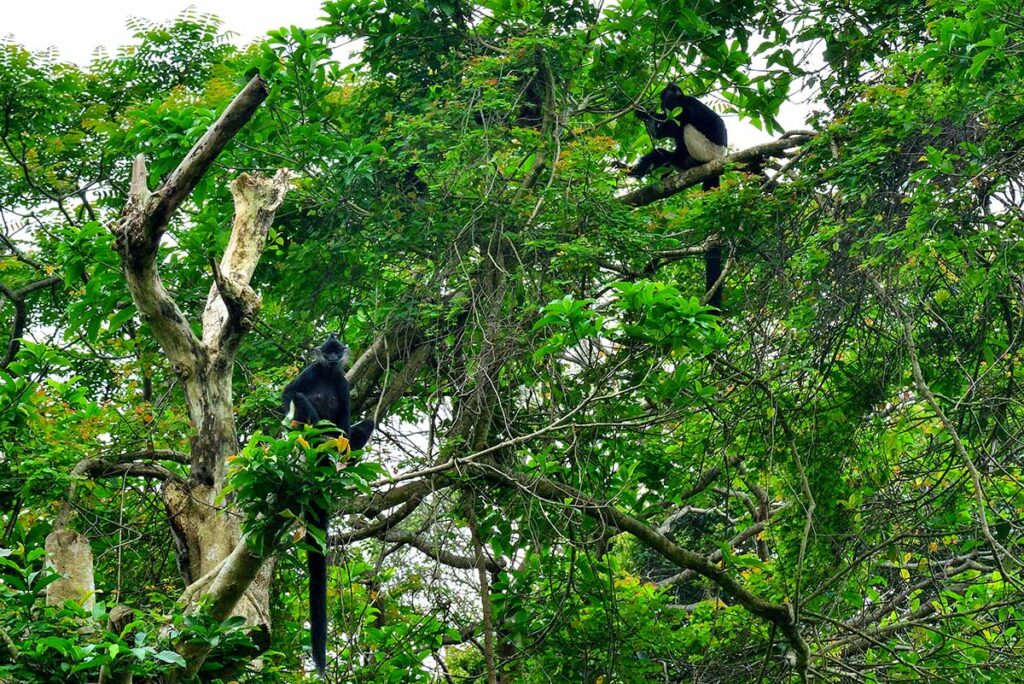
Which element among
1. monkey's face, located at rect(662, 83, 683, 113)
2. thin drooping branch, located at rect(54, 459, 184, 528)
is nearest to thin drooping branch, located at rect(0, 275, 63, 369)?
thin drooping branch, located at rect(54, 459, 184, 528)

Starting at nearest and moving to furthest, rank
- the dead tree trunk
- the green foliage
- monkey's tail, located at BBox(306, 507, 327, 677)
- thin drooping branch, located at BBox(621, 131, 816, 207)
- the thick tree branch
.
Answer: the green foliage, the dead tree trunk, monkey's tail, located at BBox(306, 507, 327, 677), the thick tree branch, thin drooping branch, located at BBox(621, 131, 816, 207)

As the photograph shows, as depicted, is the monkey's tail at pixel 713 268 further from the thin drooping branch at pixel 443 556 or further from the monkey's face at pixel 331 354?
the monkey's face at pixel 331 354

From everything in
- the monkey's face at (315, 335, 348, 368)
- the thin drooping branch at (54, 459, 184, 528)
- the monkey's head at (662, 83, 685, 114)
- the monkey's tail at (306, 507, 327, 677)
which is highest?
the monkey's head at (662, 83, 685, 114)

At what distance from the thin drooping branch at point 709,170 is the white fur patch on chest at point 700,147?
343 millimetres

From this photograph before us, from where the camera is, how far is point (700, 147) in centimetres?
995

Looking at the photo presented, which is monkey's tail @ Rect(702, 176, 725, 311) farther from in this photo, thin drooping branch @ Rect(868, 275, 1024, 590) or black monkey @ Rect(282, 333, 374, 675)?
black monkey @ Rect(282, 333, 374, 675)

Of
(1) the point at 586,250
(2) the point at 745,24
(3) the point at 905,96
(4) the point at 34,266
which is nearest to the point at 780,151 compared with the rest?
(2) the point at 745,24

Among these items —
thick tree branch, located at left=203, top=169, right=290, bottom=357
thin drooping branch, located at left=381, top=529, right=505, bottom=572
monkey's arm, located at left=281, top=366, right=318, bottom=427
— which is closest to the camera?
thick tree branch, located at left=203, top=169, right=290, bottom=357

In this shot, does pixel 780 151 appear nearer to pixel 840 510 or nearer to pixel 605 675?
pixel 840 510

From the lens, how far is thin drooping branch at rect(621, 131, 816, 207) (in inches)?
357

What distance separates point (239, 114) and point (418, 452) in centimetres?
245

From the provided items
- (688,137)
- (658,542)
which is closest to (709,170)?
(688,137)

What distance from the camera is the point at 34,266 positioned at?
10047 millimetres

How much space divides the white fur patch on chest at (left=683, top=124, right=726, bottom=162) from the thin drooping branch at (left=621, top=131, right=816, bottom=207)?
34 centimetres
